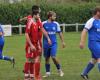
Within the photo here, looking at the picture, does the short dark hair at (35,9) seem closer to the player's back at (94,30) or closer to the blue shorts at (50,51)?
the player's back at (94,30)

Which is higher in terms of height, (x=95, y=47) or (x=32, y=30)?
(x=32, y=30)

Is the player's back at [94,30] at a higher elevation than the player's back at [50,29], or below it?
higher

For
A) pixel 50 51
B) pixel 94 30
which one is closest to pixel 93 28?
pixel 94 30

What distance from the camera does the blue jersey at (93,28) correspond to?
1273cm

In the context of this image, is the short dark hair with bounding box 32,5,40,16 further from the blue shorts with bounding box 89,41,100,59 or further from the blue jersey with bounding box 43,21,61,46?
the blue jersey with bounding box 43,21,61,46

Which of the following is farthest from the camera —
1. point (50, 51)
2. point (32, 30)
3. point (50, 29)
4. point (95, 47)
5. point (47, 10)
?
point (47, 10)

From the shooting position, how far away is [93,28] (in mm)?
12867

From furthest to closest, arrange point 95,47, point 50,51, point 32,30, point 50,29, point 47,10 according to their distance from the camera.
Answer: point 47,10
point 50,51
point 50,29
point 95,47
point 32,30

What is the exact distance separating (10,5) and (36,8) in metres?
31.6

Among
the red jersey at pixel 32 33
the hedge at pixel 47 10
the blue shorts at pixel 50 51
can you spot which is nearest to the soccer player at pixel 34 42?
the red jersey at pixel 32 33

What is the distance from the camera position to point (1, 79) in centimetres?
1382

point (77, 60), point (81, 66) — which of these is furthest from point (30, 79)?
point (77, 60)

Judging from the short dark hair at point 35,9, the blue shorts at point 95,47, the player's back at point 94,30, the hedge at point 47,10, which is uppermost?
the short dark hair at point 35,9

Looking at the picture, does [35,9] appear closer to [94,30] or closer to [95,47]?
[94,30]
